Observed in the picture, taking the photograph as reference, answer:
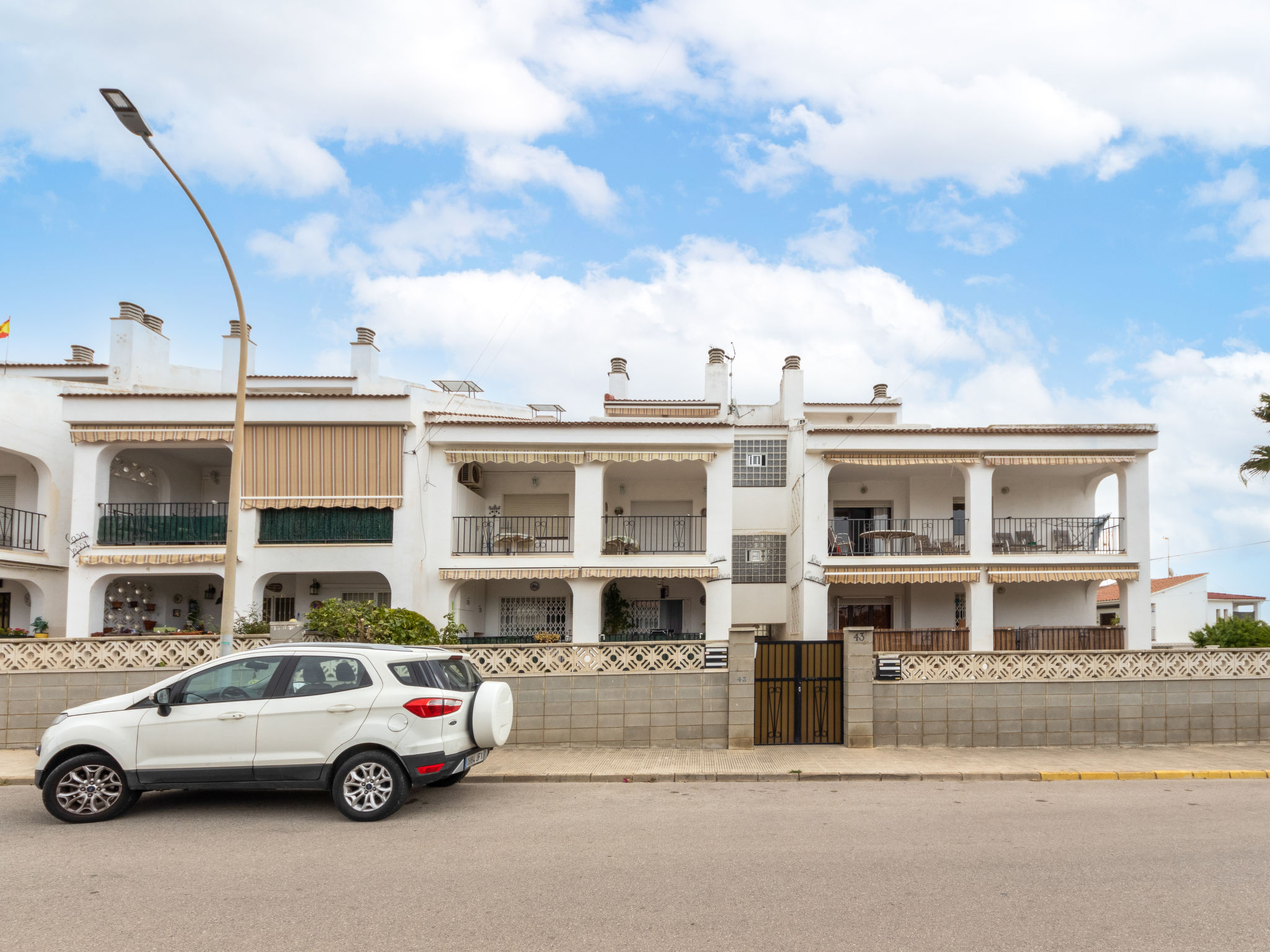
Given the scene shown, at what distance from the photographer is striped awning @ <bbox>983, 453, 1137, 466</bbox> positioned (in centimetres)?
2212

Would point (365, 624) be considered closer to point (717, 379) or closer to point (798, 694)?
point (798, 694)

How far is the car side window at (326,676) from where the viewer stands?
8.93 meters

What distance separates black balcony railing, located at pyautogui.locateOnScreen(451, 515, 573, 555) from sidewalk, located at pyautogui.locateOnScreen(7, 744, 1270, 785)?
8.92 metres

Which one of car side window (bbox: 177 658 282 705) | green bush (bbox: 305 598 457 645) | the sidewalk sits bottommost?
the sidewalk

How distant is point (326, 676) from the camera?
29.5 feet

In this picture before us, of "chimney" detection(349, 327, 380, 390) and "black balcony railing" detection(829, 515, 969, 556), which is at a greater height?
"chimney" detection(349, 327, 380, 390)

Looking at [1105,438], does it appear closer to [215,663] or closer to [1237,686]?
[1237,686]

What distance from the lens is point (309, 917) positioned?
584cm

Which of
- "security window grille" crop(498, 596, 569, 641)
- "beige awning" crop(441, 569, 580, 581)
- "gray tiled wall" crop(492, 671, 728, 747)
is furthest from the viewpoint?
"security window grille" crop(498, 596, 569, 641)

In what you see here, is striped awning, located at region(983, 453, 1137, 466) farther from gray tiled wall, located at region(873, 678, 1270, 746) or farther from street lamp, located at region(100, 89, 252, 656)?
street lamp, located at region(100, 89, 252, 656)

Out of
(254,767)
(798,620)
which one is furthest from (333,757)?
(798,620)

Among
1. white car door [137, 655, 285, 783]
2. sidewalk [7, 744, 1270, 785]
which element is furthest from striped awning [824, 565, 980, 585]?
white car door [137, 655, 285, 783]

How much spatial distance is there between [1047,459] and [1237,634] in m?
6.94

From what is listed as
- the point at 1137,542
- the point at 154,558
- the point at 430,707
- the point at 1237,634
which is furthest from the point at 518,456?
the point at 1137,542
